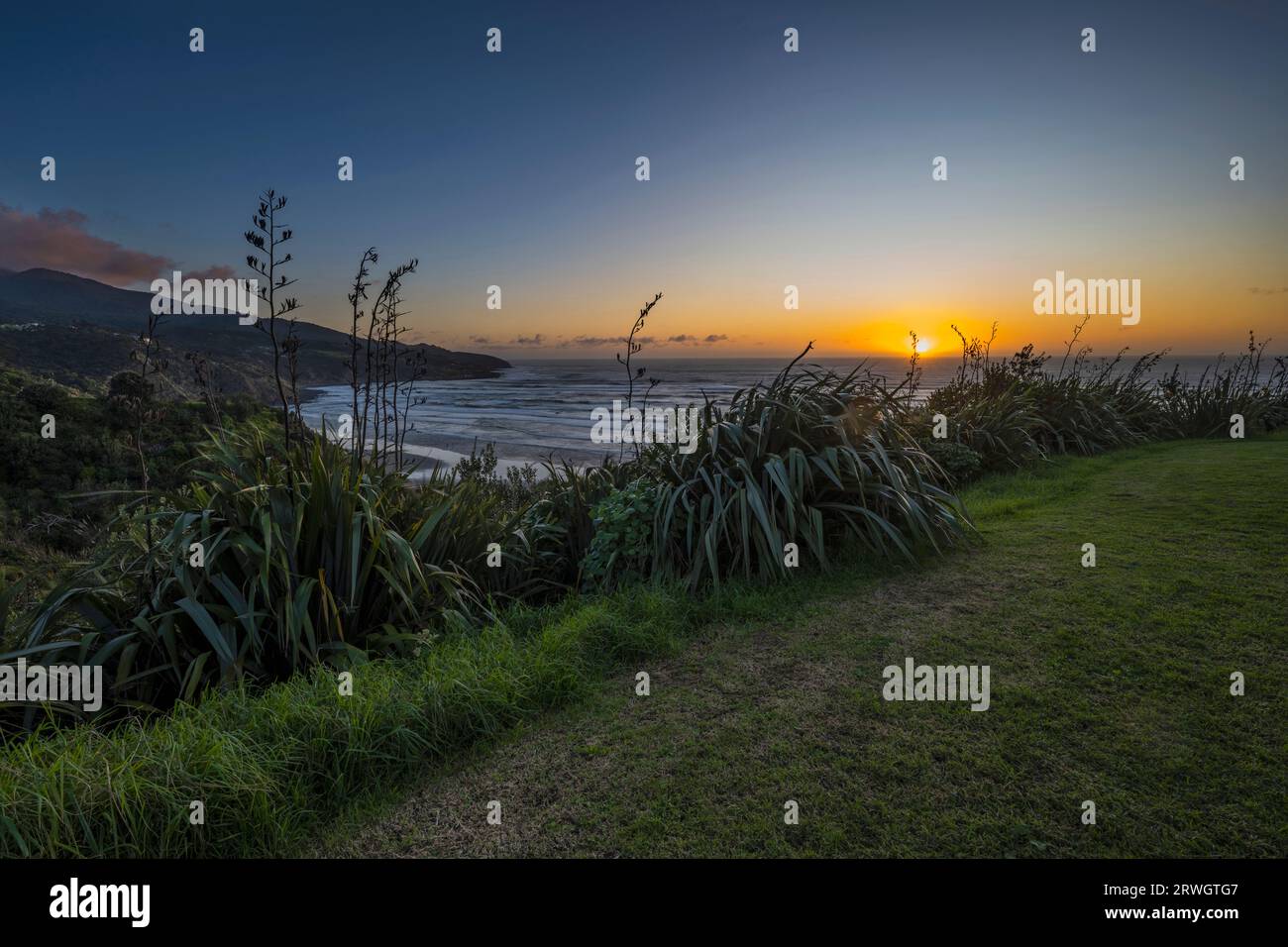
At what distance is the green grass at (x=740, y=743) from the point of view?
194 centimetres

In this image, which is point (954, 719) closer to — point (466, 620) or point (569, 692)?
point (569, 692)

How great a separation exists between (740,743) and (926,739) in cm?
76

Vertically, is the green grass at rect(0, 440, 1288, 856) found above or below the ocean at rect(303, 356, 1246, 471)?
below

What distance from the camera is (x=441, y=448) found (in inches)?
766

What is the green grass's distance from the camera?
1.94 metres

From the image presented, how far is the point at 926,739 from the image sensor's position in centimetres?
245

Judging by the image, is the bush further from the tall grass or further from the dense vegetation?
the tall grass

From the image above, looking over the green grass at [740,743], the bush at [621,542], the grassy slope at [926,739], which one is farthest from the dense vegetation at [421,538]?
the grassy slope at [926,739]

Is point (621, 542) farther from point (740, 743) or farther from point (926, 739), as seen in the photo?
point (926, 739)

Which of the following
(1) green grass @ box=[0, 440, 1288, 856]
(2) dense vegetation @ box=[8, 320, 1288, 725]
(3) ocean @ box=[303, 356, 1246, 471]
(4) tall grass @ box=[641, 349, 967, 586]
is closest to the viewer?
(1) green grass @ box=[0, 440, 1288, 856]

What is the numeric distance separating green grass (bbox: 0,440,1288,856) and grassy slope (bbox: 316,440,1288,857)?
0.04 feet

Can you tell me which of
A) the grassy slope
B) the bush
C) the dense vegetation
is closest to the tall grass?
the dense vegetation
